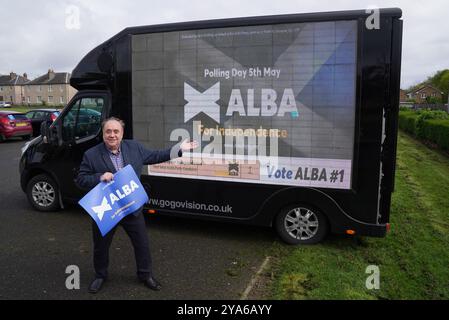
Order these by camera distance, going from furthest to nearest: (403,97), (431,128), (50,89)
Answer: (403,97) → (50,89) → (431,128)

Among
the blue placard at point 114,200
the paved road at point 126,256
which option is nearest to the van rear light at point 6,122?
the paved road at point 126,256

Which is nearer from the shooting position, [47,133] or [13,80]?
[47,133]

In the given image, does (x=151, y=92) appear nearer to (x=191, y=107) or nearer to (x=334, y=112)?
(x=191, y=107)

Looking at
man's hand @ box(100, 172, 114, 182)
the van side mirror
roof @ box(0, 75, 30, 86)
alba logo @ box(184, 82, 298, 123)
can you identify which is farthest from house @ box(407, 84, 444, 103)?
man's hand @ box(100, 172, 114, 182)

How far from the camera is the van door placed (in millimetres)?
5969

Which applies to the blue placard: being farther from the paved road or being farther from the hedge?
the hedge

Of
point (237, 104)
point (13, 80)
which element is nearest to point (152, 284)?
point (237, 104)

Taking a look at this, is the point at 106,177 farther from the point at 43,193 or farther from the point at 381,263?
the point at 43,193

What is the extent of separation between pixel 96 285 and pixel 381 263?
3140 mm

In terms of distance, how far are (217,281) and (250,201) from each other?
4.26ft

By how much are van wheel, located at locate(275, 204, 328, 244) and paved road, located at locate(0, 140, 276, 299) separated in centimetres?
40

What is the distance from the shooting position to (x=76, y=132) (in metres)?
6.23

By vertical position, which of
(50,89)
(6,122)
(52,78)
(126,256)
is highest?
(52,78)

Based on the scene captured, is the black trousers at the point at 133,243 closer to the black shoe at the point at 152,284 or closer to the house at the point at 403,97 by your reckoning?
the black shoe at the point at 152,284
